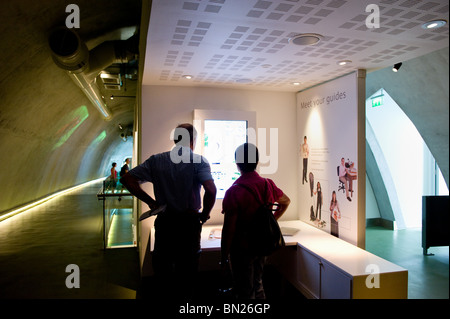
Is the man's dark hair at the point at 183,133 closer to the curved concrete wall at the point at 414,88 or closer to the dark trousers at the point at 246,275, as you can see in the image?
the dark trousers at the point at 246,275

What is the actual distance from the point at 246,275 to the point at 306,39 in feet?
7.42

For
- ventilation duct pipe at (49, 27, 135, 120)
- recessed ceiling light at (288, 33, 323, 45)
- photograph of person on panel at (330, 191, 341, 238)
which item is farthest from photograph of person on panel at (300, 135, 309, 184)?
ventilation duct pipe at (49, 27, 135, 120)

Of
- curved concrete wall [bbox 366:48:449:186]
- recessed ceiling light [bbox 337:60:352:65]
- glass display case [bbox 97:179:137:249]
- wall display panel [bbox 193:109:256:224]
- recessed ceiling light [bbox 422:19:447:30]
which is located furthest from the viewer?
glass display case [bbox 97:179:137:249]

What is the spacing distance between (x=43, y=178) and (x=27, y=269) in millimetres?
8418

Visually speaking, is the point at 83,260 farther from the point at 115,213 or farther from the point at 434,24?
the point at 434,24

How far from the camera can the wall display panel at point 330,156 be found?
4.11 m

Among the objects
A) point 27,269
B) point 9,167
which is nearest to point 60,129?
point 9,167

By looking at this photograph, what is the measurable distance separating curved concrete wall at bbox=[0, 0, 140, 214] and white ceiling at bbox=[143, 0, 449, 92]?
234 cm

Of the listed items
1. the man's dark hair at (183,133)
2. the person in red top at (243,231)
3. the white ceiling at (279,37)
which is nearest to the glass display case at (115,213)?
the white ceiling at (279,37)

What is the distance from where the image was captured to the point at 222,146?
16.9ft

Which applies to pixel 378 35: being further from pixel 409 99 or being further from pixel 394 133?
pixel 394 133

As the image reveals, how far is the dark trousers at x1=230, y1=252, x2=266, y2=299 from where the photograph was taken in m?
2.78

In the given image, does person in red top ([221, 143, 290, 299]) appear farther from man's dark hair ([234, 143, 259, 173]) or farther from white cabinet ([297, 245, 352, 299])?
white cabinet ([297, 245, 352, 299])
